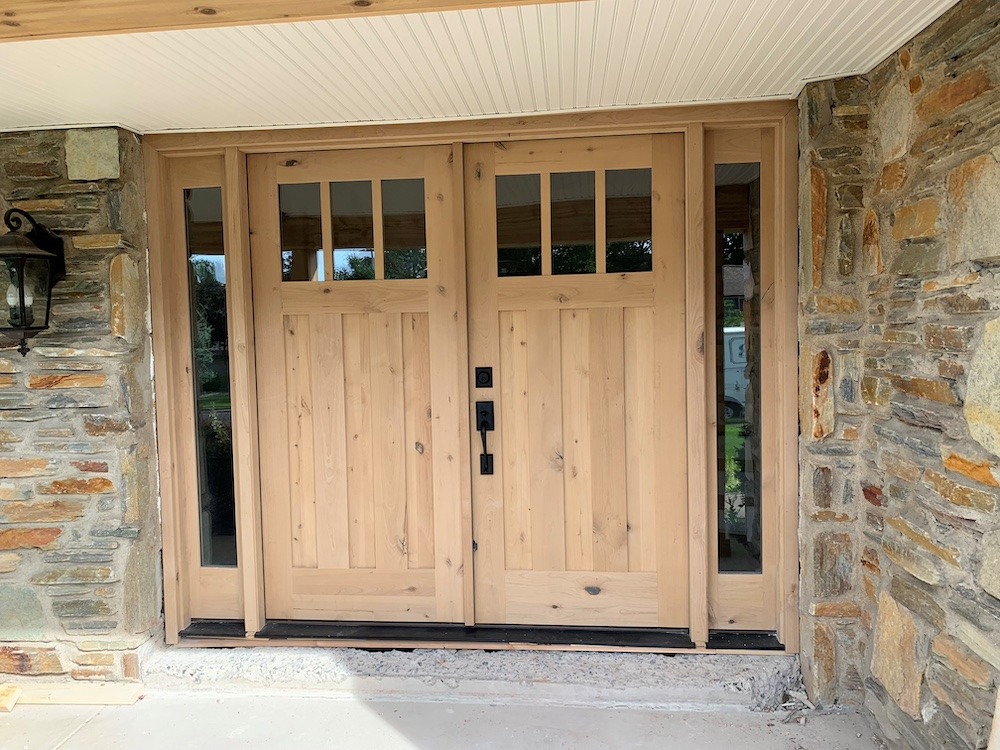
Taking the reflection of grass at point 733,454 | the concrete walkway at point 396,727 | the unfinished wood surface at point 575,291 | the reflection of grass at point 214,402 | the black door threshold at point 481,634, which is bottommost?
the concrete walkway at point 396,727

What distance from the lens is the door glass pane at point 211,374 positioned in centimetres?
273

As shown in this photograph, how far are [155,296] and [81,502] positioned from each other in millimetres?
869

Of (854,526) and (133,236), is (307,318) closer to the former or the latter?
(133,236)

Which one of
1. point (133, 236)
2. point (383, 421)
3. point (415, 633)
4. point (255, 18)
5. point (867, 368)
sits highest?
point (255, 18)

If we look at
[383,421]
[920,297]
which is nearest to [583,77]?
[920,297]

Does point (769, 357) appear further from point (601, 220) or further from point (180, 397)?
point (180, 397)

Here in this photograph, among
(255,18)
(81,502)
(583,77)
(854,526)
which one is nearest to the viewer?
(255,18)

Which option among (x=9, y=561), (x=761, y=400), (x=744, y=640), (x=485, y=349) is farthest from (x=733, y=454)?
(x=9, y=561)

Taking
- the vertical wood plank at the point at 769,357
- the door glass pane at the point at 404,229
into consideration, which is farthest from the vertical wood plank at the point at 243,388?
the vertical wood plank at the point at 769,357

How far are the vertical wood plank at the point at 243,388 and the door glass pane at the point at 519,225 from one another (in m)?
1.06

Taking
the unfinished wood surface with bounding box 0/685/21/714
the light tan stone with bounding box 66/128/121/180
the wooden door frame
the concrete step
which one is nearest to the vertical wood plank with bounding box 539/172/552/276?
the wooden door frame

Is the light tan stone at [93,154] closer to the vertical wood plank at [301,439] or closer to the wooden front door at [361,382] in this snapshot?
the wooden front door at [361,382]

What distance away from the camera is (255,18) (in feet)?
5.06

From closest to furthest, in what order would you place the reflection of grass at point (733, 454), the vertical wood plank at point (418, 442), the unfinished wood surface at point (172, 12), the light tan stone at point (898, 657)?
the unfinished wood surface at point (172, 12), the light tan stone at point (898, 657), the reflection of grass at point (733, 454), the vertical wood plank at point (418, 442)
